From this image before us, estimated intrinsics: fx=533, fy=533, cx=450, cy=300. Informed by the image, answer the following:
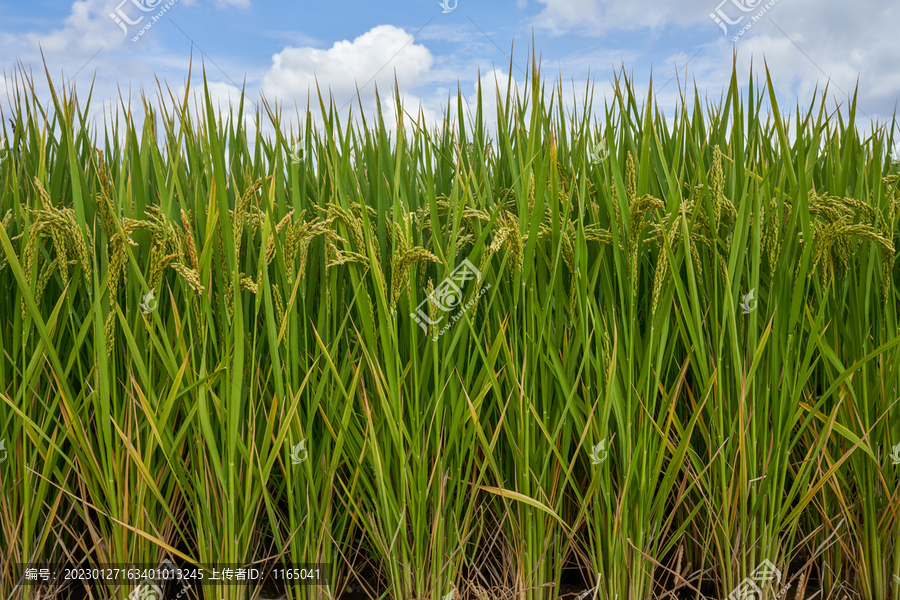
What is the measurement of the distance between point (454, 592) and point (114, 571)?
1.30m

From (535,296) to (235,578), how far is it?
1.50 metres

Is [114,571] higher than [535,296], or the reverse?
[535,296]

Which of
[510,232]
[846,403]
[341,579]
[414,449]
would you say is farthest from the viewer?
[341,579]

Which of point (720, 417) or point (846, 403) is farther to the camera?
point (846, 403)

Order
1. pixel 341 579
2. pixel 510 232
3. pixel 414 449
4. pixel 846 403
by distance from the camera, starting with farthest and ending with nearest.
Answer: pixel 341 579
pixel 846 403
pixel 414 449
pixel 510 232

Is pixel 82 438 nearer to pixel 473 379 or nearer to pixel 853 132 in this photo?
pixel 473 379

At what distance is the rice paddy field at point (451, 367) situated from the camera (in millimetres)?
1843

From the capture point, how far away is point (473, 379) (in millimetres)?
2115

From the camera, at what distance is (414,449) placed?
186 cm

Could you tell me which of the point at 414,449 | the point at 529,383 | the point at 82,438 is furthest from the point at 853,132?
the point at 82,438

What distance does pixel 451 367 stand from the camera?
6.41 feet

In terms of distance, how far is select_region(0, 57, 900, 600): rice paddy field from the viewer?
184cm

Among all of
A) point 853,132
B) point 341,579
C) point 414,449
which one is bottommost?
point 341,579

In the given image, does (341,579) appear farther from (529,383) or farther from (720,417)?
(720,417)
